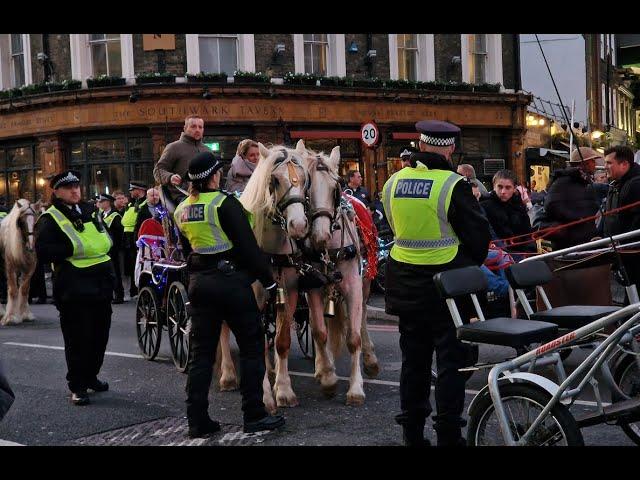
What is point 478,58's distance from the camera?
30344 millimetres

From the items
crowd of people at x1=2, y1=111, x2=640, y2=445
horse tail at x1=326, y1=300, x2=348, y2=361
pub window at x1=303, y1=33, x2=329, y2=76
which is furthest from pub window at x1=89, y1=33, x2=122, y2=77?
horse tail at x1=326, y1=300, x2=348, y2=361

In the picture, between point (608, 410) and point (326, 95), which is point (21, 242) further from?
point (326, 95)

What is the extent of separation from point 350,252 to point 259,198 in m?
0.99

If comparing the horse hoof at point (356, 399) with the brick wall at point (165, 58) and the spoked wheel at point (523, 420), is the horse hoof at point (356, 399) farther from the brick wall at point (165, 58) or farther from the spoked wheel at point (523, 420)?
the brick wall at point (165, 58)

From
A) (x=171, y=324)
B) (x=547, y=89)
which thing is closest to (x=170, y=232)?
(x=171, y=324)

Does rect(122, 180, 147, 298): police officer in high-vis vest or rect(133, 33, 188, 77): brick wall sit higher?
rect(133, 33, 188, 77): brick wall

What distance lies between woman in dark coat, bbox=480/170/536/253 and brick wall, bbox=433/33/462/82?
2040 cm

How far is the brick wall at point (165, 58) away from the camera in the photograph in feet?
82.6

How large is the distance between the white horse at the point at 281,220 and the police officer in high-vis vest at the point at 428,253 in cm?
143

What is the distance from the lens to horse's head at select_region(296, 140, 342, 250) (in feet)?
23.2

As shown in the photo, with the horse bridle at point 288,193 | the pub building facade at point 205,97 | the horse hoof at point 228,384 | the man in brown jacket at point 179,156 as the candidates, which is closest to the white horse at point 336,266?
the horse bridle at point 288,193

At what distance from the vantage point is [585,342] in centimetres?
470

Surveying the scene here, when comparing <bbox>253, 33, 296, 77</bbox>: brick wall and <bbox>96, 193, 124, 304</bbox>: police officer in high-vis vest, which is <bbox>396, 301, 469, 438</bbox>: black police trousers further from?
<bbox>253, 33, 296, 77</bbox>: brick wall

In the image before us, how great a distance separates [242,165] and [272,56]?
17.9 meters
